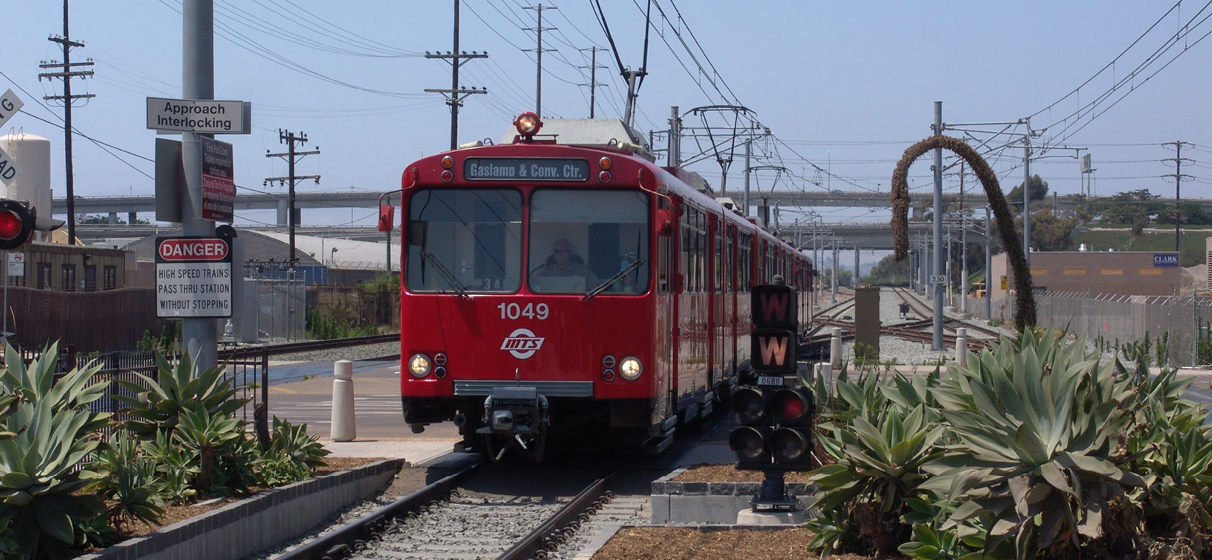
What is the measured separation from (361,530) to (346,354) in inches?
1051

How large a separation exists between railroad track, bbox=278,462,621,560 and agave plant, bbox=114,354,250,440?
4.35 feet

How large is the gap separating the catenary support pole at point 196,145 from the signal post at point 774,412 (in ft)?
14.2

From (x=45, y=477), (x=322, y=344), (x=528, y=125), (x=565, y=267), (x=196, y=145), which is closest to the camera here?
(x=45, y=477)

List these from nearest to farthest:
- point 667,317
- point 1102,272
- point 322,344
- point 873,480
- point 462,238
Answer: point 873,480, point 462,238, point 667,317, point 322,344, point 1102,272

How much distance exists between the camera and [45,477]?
613 centimetres

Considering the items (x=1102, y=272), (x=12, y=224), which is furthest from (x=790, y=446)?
(x=1102, y=272)

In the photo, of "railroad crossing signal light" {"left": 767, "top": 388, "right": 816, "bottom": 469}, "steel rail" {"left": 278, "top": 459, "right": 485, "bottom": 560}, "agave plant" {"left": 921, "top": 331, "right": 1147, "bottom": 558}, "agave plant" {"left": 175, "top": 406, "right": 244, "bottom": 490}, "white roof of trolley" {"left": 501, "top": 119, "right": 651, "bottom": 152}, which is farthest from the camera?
"white roof of trolley" {"left": 501, "top": 119, "right": 651, "bottom": 152}

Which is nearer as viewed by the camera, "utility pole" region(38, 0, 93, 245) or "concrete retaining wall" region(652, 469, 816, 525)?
"concrete retaining wall" region(652, 469, 816, 525)

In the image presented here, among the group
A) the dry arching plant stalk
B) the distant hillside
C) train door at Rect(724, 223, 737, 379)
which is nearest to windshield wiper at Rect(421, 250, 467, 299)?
the dry arching plant stalk

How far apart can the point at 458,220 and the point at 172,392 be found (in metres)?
3.08

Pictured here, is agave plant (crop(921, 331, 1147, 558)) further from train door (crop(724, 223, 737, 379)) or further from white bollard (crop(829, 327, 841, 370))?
white bollard (crop(829, 327, 841, 370))

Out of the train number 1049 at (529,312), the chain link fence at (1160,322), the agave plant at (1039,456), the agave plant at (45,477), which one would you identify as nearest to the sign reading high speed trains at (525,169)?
the train number 1049 at (529,312)

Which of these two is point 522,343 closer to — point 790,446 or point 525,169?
point 525,169

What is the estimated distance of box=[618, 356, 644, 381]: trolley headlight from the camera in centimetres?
1026
